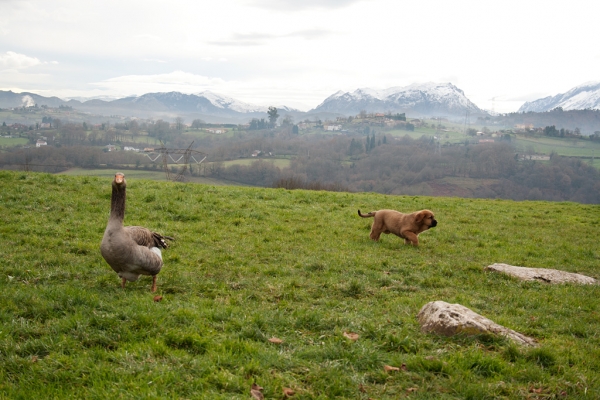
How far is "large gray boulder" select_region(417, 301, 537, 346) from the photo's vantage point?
6582 mm

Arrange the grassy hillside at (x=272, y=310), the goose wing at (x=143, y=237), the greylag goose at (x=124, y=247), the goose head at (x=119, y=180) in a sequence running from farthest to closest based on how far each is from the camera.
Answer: the goose wing at (x=143, y=237), the goose head at (x=119, y=180), the greylag goose at (x=124, y=247), the grassy hillside at (x=272, y=310)

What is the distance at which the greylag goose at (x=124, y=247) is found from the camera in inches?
296

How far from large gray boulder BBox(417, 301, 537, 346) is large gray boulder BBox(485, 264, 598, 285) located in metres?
4.23

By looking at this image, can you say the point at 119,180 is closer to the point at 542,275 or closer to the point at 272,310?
the point at 272,310

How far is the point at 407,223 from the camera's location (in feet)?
44.1

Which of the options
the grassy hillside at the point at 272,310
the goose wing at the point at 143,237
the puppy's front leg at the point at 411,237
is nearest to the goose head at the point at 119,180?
the goose wing at the point at 143,237

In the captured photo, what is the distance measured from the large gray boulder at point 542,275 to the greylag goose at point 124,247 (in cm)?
829

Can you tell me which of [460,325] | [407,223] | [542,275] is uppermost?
[407,223]

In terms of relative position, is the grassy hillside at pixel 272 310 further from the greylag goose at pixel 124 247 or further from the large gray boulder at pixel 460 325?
the greylag goose at pixel 124 247

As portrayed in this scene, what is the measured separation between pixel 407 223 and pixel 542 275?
397 cm

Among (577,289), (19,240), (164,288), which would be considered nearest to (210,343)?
(164,288)

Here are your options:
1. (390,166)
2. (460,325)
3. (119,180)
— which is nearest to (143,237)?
(119,180)

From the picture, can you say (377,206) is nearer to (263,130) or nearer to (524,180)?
(524,180)

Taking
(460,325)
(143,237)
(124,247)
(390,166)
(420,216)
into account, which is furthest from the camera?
(390,166)
